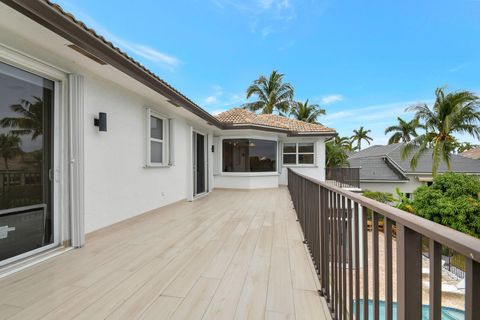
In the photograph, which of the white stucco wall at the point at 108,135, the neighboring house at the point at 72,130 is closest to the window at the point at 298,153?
the white stucco wall at the point at 108,135

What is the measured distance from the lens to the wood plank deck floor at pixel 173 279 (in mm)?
1897

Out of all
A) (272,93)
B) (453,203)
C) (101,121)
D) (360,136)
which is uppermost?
(272,93)

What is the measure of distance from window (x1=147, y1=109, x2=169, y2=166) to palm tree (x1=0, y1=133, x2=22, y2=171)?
2.41 meters

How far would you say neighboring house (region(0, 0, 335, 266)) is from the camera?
2.58 metres

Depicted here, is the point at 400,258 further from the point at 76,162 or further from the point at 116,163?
the point at 116,163

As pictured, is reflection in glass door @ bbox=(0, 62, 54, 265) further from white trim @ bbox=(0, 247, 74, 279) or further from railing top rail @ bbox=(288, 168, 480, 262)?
railing top rail @ bbox=(288, 168, 480, 262)

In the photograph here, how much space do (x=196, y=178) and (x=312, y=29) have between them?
11.0m

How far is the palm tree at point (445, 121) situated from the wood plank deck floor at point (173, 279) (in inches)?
639

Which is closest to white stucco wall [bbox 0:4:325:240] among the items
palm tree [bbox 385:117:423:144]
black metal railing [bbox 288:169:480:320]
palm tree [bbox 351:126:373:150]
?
black metal railing [bbox 288:169:480:320]

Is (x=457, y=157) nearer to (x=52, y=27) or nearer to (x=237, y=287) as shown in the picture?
(x=237, y=287)

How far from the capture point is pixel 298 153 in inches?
492

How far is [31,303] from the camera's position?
1963 millimetres

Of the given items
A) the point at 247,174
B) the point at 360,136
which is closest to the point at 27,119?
the point at 247,174

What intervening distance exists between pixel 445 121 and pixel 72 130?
753 inches
